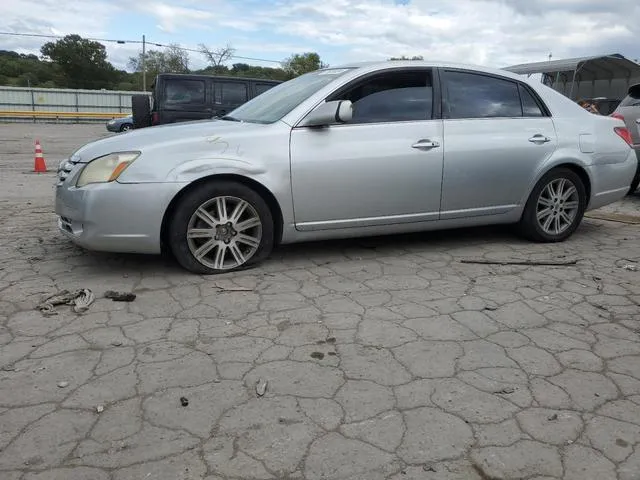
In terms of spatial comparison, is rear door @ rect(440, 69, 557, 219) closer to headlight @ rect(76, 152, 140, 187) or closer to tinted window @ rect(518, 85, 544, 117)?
tinted window @ rect(518, 85, 544, 117)

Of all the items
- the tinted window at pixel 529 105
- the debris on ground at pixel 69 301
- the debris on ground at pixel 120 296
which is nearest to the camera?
the debris on ground at pixel 69 301

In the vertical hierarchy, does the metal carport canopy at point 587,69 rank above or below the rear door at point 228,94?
above

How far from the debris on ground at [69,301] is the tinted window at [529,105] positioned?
3917 millimetres

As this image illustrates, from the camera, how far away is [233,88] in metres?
11.2

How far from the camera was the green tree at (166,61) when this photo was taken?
59131 mm

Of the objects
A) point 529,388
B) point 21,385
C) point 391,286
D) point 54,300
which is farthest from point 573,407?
point 54,300

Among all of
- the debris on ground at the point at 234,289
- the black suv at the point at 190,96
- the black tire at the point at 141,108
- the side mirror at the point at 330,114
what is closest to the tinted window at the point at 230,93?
the black suv at the point at 190,96

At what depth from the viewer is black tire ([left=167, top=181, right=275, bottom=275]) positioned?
385 centimetres

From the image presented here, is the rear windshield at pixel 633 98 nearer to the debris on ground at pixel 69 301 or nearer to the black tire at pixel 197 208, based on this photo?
the black tire at pixel 197 208

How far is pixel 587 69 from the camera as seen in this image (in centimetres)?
2164

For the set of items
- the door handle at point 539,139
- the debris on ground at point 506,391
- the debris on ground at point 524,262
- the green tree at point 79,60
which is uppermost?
the green tree at point 79,60

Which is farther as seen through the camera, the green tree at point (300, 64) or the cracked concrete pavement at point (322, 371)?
the green tree at point (300, 64)

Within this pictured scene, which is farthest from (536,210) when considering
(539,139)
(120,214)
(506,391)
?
(120,214)

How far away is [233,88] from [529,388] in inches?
386
